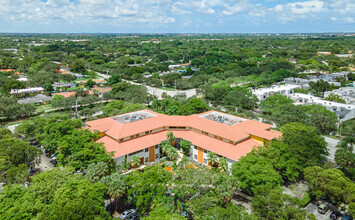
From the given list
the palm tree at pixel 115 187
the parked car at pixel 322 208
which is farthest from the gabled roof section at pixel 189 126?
the palm tree at pixel 115 187

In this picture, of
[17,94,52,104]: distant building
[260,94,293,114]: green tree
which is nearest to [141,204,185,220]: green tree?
[260,94,293,114]: green tree

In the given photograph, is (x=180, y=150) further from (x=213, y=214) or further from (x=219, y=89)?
(x=219, y=89)

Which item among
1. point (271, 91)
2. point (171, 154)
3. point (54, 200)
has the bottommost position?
point (171, 154)

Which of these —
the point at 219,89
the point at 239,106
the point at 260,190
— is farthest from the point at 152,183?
the point at 219,89

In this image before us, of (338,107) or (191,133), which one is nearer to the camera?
(191,133)

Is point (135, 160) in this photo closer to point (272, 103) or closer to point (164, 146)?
point (164, 146)

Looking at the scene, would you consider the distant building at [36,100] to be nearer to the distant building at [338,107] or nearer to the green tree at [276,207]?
the green tree at [276,207]

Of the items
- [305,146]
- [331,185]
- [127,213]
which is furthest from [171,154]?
[331,185]

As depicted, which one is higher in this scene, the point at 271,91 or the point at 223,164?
the point at 271,91

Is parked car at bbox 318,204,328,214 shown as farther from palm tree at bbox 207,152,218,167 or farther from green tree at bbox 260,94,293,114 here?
green tree at bbox 260,94,293,114
